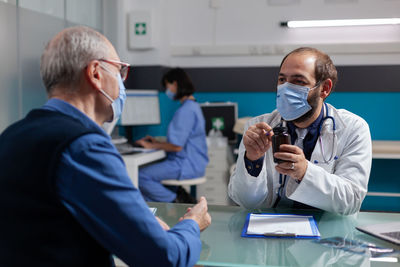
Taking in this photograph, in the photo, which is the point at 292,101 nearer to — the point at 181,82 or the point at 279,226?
the point at 279,226

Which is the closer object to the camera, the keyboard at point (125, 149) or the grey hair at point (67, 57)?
the grey hair at point (67, 57)

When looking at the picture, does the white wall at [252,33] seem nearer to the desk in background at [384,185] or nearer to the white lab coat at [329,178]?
the desk in background at [384,185]

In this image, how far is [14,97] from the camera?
3209 millimetres

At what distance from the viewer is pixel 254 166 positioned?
1.77 meters

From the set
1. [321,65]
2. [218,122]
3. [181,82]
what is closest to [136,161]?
[181,82]

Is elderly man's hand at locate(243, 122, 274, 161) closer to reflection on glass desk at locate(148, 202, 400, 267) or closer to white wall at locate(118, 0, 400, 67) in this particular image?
reflection on glass desk at locate(148, 202, 400, 267)

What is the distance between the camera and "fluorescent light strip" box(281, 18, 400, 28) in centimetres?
475

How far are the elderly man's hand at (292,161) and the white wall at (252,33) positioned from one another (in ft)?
11.6

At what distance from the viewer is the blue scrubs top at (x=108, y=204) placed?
0.88 m

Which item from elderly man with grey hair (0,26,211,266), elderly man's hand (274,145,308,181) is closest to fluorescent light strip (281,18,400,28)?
elderly man's hand (274,145,308,181)

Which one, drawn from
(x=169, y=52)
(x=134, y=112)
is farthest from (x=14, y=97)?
(x=169, y=52)

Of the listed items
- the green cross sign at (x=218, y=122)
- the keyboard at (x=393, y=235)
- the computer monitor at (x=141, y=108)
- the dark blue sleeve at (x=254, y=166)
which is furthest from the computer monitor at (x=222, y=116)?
the keyboard at (x=393, y=235)

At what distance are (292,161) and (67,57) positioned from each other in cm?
88

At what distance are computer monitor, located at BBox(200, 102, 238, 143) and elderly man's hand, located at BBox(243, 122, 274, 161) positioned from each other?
318cm
